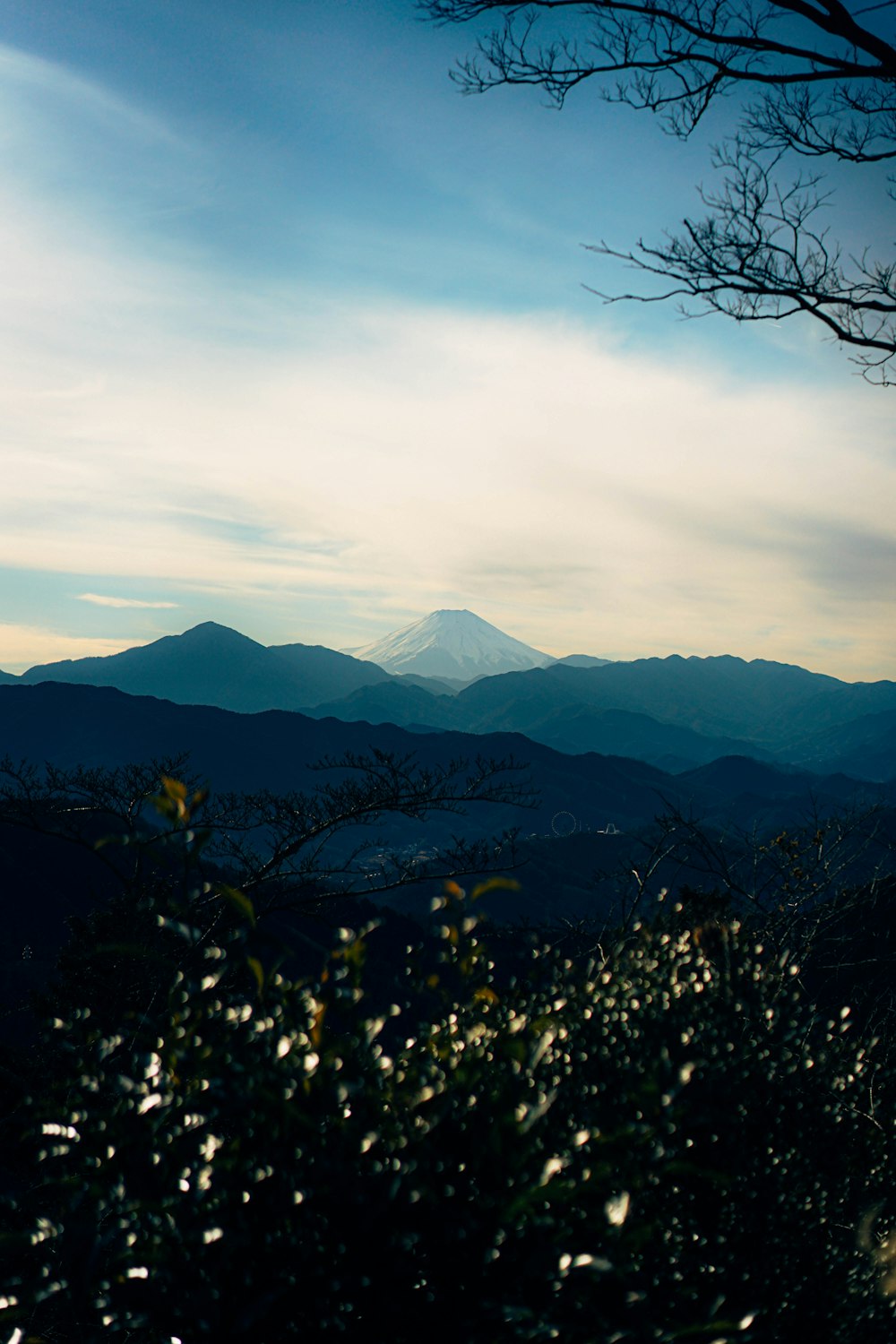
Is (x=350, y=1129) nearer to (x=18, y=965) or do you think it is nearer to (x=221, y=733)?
(x=18, y=965)

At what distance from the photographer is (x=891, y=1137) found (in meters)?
4.13

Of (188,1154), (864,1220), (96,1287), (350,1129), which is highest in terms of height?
(350,1129)

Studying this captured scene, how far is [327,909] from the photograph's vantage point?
15125mm

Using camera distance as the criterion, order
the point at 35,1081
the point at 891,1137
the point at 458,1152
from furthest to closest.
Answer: the point at 35,1081 < the point at 891,1137 < the point at 458,1152

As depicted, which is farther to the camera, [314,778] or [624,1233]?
[314,778]

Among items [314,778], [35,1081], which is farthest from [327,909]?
[314,778]

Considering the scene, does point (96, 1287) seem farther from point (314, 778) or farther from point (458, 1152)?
point (314, 778)

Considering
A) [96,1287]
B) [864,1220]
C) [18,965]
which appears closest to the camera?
[96,1287]

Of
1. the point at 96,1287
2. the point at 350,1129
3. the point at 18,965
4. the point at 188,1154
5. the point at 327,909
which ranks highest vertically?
the point at 350,1129

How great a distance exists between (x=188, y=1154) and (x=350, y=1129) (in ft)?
1.56

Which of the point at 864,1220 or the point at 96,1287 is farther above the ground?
the point at 96,1287

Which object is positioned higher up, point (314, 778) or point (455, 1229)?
point (455, 1229)

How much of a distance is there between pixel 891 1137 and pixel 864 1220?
27.4 inches

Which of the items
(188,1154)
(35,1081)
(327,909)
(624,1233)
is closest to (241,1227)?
(188,1154)
